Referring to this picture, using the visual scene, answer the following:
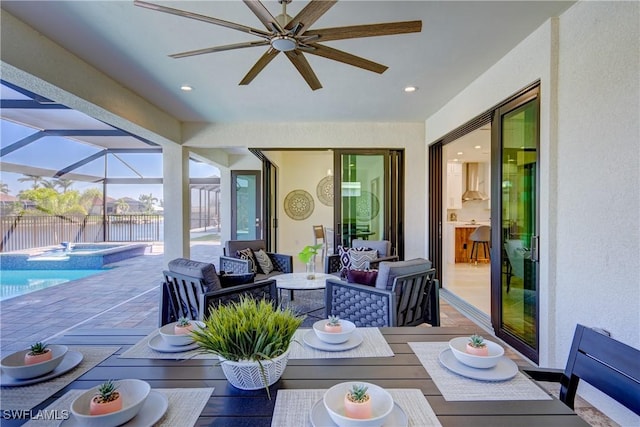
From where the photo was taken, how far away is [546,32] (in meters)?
2.45

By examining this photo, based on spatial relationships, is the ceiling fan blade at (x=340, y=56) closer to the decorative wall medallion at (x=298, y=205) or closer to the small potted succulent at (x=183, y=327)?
the small potted succulent at (x=183, y=327)

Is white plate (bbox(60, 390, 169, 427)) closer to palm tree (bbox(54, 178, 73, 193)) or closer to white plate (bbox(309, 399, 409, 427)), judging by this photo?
white plate (bbox(309, 399, 409, 427))

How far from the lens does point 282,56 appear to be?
9.80ft

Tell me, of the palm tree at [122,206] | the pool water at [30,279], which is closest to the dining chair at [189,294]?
the pool water at [30,279]

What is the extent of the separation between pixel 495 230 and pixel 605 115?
5.04 ft

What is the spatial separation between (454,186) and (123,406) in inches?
323

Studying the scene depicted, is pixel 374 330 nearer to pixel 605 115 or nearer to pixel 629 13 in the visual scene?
pixel 605 115

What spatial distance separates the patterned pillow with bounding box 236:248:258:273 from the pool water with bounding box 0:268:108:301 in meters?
3.69

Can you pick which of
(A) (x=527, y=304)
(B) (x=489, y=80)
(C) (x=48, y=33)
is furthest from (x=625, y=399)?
(C) (x=48, y=33)

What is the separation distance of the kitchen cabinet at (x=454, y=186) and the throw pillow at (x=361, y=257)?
174 inches

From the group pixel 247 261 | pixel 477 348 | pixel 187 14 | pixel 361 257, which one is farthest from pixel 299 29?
pixel 361 257

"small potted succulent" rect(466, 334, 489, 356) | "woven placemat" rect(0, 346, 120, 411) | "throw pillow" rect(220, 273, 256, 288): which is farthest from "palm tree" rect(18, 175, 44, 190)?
"small potted succulent" rect(466, 334, 489, 356)

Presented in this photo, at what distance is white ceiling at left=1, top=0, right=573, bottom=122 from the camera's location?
2.30 metres

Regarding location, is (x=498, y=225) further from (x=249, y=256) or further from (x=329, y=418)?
(x=249, y=256)
